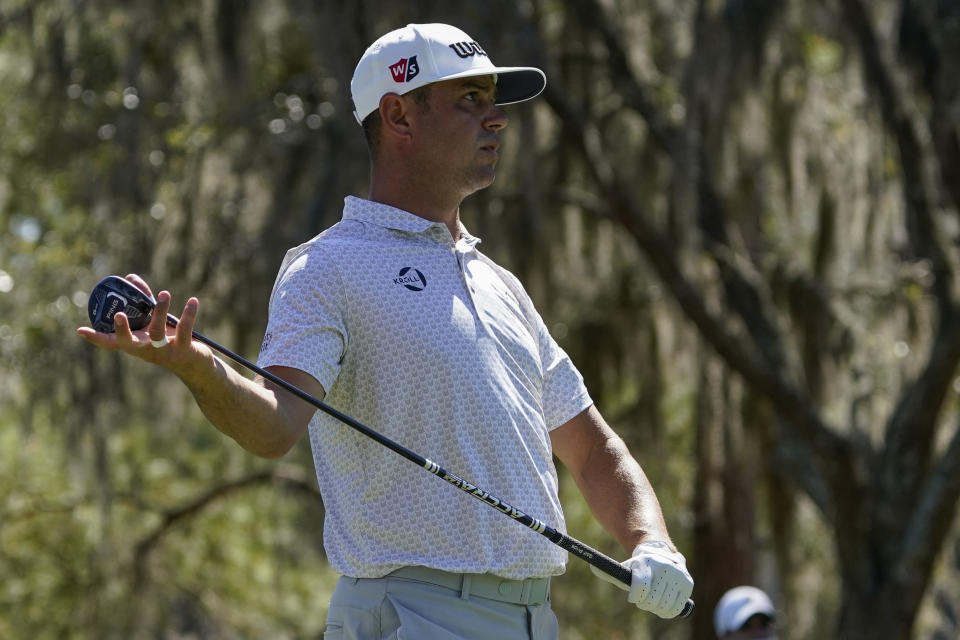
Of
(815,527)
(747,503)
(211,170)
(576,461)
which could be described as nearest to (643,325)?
(747,503)

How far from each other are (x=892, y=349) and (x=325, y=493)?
7177 millimetres

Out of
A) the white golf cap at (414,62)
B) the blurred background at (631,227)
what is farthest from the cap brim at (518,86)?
the blurred background at (631,227)

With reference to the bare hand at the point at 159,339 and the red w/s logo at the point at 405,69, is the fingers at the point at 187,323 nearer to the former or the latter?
the bare hand at the point at 159,339

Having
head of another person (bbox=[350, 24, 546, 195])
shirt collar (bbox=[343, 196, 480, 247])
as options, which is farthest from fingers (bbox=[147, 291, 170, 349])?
head of another person (bbox=[350, 24, 546, 195])

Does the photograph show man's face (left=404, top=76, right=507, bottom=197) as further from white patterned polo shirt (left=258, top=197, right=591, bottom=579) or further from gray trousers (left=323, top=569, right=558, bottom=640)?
gray trousers (left=323, top=569, right=558, bottom=640)

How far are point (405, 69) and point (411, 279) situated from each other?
444 millimetres

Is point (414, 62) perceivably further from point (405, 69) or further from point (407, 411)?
point (407, 411)

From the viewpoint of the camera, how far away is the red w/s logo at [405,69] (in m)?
3.02

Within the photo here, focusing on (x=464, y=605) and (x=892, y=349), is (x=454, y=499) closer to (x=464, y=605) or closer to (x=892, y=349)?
(x=464, y=605)

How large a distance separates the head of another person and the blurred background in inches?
172

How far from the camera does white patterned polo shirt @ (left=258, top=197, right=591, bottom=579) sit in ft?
8.93

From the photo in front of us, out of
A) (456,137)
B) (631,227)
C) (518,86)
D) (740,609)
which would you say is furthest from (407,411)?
(631,227)

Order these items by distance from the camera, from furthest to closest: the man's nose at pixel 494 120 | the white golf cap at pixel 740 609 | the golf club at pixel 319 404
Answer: the white golf cap at pixel 740 609
the man's nose at pixel 494 120
the golf club at pixel 319 404

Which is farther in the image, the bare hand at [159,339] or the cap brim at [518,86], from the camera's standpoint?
the cap brim at [518,86]
